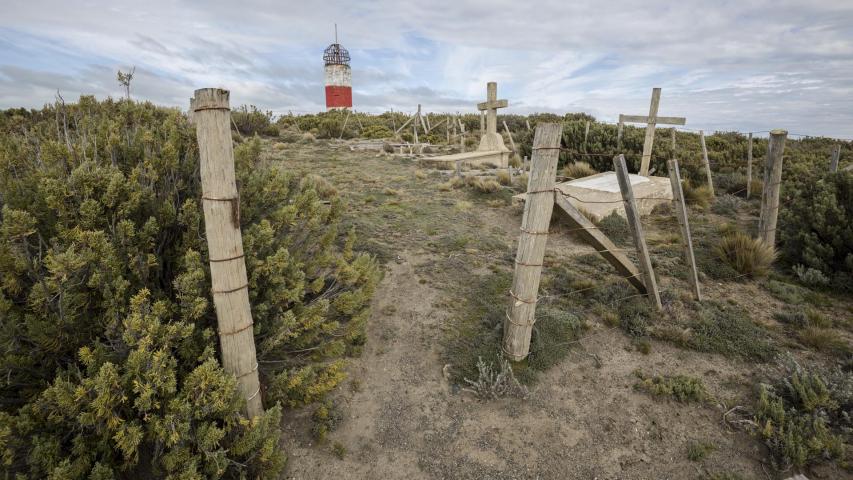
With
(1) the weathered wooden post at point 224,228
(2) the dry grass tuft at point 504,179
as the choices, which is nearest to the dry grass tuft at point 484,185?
(2) the dry grass tuft at point 504,179

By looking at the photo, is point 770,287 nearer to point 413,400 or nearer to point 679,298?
point 679,298

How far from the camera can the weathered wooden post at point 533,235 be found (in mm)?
3816

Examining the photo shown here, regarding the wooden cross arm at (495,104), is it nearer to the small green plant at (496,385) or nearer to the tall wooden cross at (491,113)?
the tall wooden cross at (491,113)

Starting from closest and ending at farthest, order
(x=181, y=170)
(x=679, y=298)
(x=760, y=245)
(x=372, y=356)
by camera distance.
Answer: (x=181, y=170)
(x=372, y=356)
(x=679, y=298)
(x=760, y=245)

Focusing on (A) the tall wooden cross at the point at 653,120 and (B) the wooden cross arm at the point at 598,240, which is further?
(A) the tall wooden cross at the point at 653,120

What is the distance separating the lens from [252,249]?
3486 millimetres

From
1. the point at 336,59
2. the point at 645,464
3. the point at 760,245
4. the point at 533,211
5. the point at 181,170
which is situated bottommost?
the point at 645,464

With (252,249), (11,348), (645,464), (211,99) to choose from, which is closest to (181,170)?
(252,249)

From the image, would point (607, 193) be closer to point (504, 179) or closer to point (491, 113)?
point (504, 179)

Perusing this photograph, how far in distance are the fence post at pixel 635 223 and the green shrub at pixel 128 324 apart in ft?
12.0

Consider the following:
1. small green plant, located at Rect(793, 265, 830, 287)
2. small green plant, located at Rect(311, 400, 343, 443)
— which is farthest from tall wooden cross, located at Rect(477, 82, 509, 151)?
small green plant, located at Rect(311, 400, 343, 443)

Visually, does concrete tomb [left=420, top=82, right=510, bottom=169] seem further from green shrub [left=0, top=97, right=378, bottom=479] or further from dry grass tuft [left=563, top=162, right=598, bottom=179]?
green shrub [left=0, top=97, right=378, bottom=479]

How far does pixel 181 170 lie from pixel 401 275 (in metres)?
3.35

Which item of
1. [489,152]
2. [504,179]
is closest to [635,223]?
[504,179]
